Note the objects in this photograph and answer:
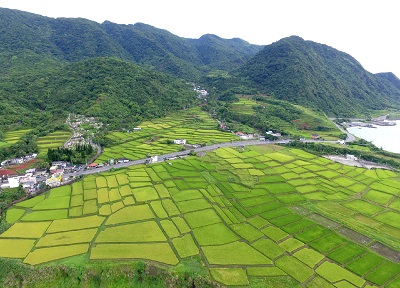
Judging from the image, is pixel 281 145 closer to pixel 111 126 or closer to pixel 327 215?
pixel 327 215

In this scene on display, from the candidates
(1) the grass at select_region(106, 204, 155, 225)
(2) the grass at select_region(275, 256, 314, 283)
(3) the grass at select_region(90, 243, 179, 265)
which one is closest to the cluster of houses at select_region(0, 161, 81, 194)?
(1) the grass at select_region(106, 204, 155, 225)

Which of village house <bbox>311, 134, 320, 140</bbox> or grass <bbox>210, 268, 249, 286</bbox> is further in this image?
village house <bbox>311, 134, 320, 140</bbox>

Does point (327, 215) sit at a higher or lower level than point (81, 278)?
higher

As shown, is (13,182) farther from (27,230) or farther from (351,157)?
(351,157)

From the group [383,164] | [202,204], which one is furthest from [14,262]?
[383,164]

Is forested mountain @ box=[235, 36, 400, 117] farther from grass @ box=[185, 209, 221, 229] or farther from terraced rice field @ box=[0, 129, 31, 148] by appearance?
terraced rice field @ box=[0, 129, 31, 148]

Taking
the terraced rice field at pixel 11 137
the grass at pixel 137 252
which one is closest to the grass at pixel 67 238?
the grass at pixel 137 252

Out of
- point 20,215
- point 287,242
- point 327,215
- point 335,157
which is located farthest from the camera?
point 335,157
